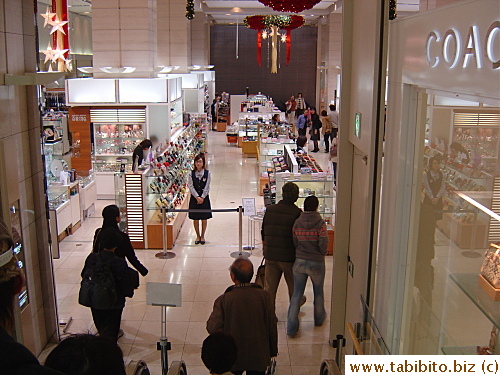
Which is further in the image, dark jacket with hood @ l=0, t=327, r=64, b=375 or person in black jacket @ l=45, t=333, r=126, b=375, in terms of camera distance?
person in black jacket @ l=45, t=333, r=126, b=375

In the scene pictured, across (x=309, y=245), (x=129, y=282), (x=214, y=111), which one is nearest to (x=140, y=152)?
(x=129, y=282)

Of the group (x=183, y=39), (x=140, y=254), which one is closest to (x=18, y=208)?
(x=140, y=254)

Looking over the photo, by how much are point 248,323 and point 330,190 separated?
4886 millimetres

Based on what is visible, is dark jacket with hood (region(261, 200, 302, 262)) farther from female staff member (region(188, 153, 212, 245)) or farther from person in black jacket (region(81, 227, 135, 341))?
female staff member (region(188, 153, 212, 245))

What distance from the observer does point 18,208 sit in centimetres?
527

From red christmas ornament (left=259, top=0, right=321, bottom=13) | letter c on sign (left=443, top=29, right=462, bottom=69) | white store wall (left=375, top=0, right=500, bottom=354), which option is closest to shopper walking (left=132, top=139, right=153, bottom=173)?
red christmas ornament (left=259, top=0, right=321, bottom=13)

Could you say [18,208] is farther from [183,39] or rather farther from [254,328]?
[183,39]

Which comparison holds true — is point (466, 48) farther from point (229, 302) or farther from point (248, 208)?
point (248, 208)

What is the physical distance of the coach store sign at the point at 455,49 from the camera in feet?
7.34

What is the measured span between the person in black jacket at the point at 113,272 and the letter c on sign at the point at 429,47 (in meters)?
3.62

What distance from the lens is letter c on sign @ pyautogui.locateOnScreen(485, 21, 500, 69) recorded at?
2168mm

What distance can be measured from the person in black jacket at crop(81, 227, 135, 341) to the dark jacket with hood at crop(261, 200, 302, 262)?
1537 mm

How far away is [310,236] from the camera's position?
5.87m

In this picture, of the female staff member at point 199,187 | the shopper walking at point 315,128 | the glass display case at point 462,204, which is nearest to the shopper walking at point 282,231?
the glass display case at point 462,204
